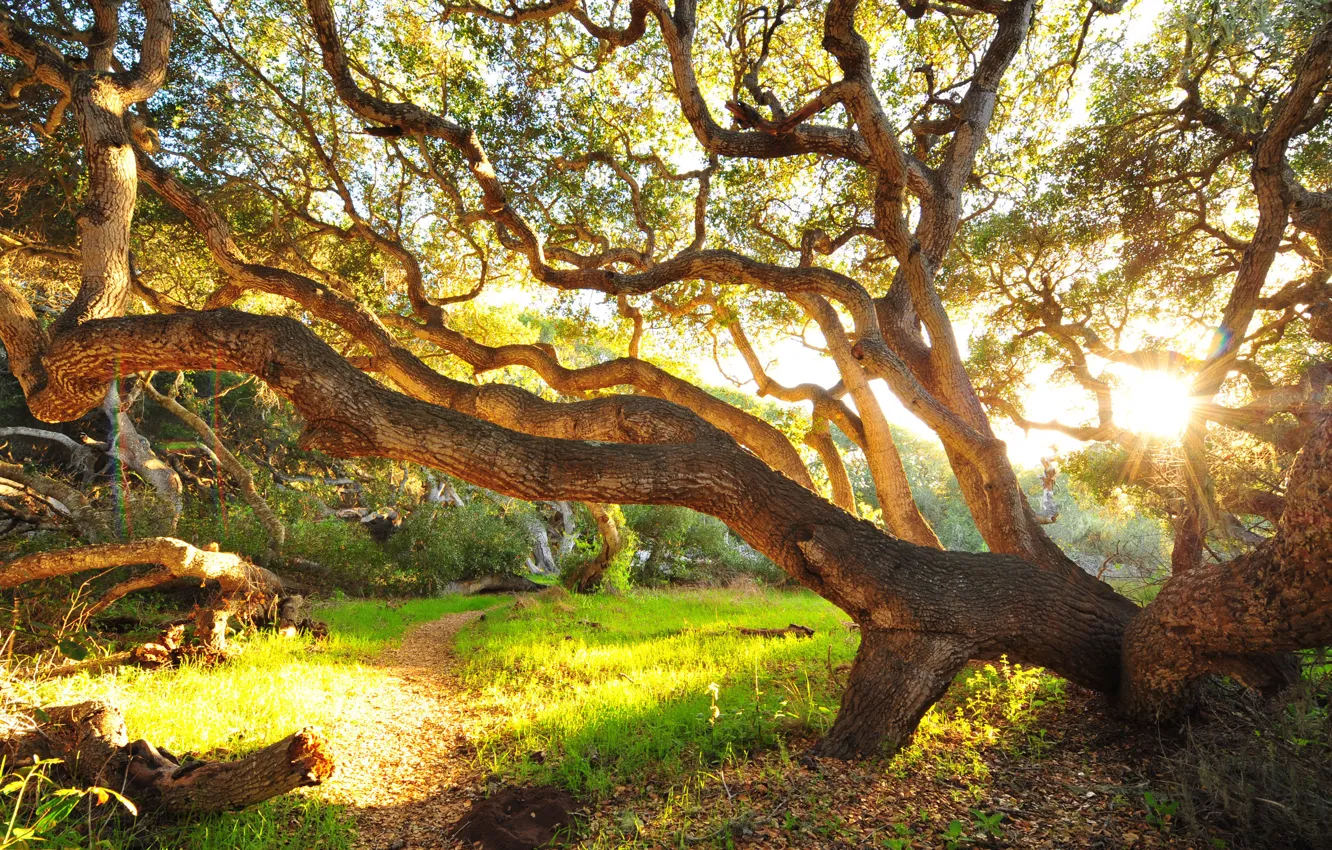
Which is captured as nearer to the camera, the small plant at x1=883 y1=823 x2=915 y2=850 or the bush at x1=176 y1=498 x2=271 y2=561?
the small plant at x1=883 y1=823 x2=915 y2=850

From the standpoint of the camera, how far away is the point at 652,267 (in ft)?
24.7

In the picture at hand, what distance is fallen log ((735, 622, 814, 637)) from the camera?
26.6 ft

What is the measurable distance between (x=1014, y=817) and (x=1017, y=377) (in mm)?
10937

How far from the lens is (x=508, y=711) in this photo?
5.16m

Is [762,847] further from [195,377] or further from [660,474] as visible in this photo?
[195,377]

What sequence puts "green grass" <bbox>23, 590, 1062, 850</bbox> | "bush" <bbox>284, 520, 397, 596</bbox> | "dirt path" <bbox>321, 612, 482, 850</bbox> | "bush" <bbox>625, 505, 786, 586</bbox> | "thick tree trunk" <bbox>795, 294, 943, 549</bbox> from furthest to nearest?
1. "bush" <bbox>625, 505, 786, 586</bbox>
2. "bush" <bbox>284, 520, 397, 596</bbox>
3. "thick tree trunk" <bbox>795, 294, 943, 549</bbox>
4. "green grass" <bbox>23, 590, 1062, 850</bbox>
5. "dirt path" <bbox>321, 612, 482, 850</bbox>

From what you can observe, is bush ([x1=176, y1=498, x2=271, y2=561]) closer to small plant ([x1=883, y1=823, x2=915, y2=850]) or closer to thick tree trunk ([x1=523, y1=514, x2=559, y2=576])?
thick tree trunk ([x1=523, y1=514, x2=559, y2=576])

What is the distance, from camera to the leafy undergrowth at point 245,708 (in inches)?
115

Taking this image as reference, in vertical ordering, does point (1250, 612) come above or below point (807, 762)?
above

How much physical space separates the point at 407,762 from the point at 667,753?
1.94 metres

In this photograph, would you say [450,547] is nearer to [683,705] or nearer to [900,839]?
[683,705]

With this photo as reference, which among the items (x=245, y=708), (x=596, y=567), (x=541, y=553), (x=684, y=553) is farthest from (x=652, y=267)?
(x=541, y=553)

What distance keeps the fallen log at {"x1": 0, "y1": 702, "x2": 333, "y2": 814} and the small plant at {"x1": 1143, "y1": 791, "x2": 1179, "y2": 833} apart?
417 cm

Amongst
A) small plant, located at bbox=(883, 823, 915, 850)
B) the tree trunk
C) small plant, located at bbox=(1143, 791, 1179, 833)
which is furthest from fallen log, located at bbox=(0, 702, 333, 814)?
the tree trunk
